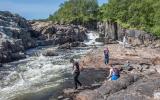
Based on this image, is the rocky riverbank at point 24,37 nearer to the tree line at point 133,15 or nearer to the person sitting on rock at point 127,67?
the tree line at point 133,15

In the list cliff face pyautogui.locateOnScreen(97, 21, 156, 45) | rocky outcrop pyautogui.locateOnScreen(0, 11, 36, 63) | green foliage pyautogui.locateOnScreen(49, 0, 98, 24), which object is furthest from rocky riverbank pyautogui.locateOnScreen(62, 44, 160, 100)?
green foliage pyautogui.locateOnScreen(49, 0, 98, 24)

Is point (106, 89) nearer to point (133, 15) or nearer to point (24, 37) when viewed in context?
point (24, 37)

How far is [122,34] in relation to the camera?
300ft

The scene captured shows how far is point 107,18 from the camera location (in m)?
106

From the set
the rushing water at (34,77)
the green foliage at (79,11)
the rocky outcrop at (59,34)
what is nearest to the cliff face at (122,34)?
the rocky outcrop at (59,34)

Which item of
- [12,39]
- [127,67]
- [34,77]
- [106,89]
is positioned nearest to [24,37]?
[12,39]

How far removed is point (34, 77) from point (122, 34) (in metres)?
48.3

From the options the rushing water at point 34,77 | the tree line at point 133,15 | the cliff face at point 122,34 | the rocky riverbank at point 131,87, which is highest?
the tree line at point 133,15

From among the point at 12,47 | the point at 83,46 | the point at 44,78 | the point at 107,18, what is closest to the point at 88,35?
the point at 107,18

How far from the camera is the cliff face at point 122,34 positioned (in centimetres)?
7762

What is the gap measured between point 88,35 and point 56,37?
14.3 meters

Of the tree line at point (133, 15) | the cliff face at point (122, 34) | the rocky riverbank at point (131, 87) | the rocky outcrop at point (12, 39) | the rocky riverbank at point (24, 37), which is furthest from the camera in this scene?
the tree line at point (133, 15)

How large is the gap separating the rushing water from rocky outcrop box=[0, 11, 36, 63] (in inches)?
96.8

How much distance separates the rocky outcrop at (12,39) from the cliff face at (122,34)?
21.9 meters
